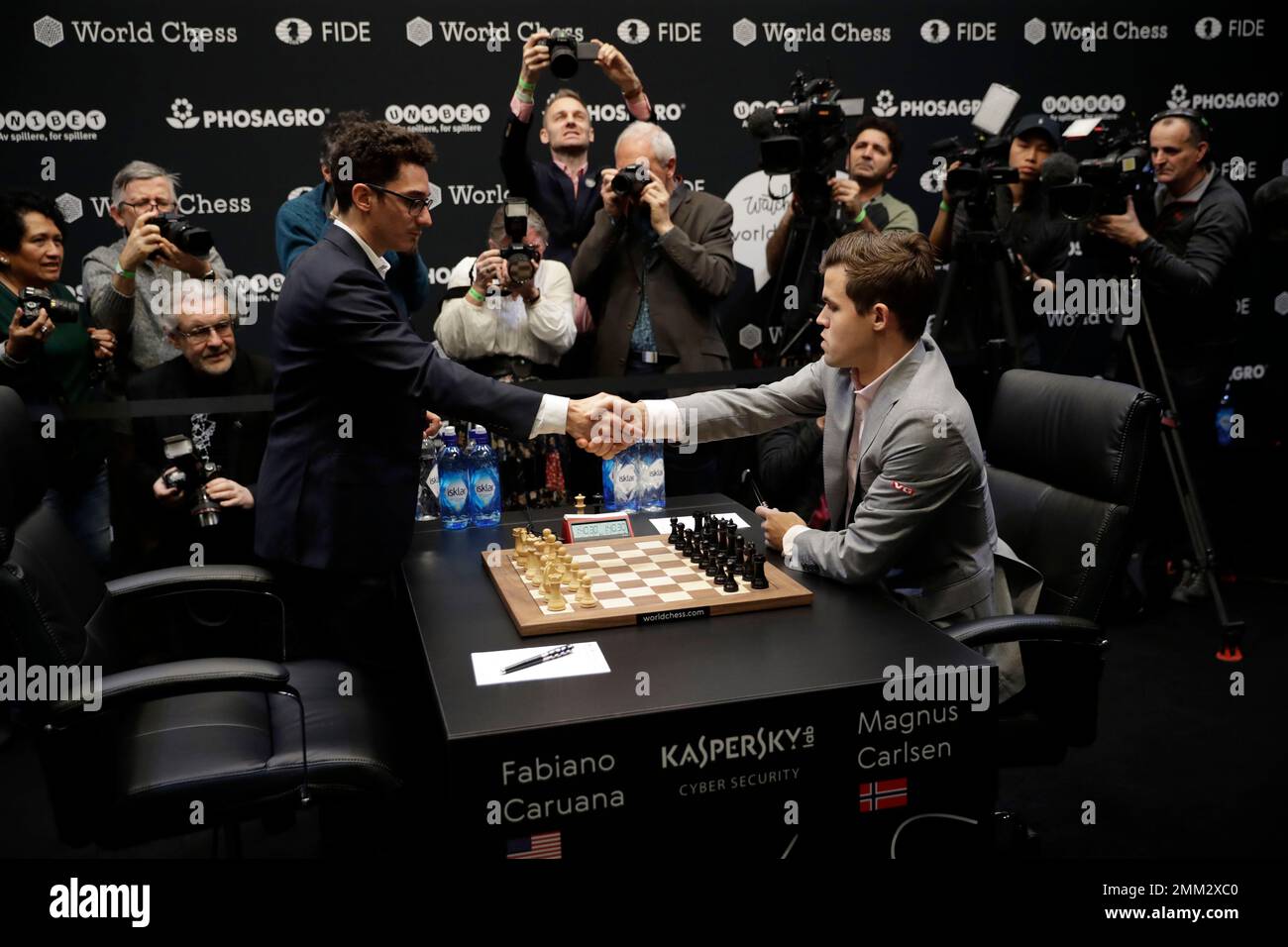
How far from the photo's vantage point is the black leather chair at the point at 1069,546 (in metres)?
2.21

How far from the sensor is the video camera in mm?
3568

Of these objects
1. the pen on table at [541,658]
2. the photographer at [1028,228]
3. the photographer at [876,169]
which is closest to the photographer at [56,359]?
the pen on table at [541,658]

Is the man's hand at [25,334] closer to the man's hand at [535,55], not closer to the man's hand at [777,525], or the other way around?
the man's hand at [535,55]

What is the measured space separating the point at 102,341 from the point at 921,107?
12.4 feet

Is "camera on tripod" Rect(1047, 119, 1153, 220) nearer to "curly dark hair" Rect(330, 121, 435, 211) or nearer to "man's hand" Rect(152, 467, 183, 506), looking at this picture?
"curly dark hair" Rect(330, 121, 435, 211)

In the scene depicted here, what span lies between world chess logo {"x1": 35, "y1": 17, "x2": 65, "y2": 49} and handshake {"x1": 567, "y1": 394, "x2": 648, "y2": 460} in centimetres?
323

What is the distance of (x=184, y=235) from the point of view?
3.12 metres

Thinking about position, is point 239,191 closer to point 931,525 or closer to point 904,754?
point 931,525

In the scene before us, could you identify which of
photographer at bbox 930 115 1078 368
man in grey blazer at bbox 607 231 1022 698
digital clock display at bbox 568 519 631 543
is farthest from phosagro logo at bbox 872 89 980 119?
digital clock display at bbox 568 519 631 543

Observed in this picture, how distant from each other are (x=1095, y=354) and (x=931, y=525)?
11.8ft

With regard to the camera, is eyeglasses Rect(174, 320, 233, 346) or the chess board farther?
eyeglasses Rect(174, 320, 233, 346)

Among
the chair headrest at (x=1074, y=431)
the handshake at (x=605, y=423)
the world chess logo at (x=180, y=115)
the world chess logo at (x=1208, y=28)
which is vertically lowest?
the chair headrest at (x=1074, y=431)

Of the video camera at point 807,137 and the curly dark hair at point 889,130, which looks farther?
the curly dark hair at point 889,130

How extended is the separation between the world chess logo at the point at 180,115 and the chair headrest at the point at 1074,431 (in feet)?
11.8
